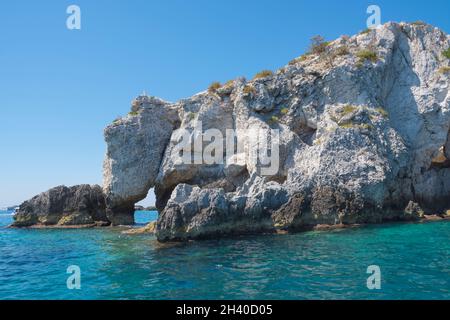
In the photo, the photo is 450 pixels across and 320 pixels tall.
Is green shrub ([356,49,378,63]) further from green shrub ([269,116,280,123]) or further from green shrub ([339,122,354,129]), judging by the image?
green shrub ([269,116,280,123])

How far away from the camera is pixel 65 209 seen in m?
47.1

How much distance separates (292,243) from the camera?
2167 cm

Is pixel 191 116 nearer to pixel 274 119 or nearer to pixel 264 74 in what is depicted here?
pixel 274 119

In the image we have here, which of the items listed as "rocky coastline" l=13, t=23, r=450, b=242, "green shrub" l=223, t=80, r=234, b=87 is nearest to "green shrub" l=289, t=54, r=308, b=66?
"rocky coastline" l=13, t=23, r=450, b=242

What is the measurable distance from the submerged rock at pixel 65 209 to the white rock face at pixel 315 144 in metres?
6.73

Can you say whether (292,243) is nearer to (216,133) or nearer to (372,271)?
(372,271)

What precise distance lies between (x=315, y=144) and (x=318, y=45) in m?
14.1

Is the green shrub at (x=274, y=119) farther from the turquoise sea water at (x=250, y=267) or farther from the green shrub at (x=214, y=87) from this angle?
the turquoise sea water at (x=250, y=267)

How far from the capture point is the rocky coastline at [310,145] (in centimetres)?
2703

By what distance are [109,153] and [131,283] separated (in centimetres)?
2857

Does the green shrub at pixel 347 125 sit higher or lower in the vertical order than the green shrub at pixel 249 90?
lower

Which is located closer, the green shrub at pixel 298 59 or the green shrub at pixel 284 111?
the green shrub at pixel 284 111

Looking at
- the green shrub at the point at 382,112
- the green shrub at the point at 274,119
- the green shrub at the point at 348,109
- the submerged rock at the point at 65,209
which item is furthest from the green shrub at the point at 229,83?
the submerged rock at the point at 65,209
